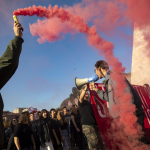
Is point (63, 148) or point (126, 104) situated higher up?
point (126, 104)

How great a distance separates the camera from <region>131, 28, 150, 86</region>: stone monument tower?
30.2 feet

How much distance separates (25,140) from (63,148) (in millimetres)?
2450

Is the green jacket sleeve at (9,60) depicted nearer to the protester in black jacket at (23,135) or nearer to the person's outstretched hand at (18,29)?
the person's outstretched hand at (18,29)

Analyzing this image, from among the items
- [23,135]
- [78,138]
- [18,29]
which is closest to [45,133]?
[23,135]

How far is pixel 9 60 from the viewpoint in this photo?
1146mm

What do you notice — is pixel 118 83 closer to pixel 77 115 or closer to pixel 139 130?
pixel 139 130

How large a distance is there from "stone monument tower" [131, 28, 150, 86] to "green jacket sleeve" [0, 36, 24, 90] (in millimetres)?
9389

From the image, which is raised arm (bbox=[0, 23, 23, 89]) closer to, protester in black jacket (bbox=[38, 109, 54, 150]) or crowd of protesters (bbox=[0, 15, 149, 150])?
crowd of protesters (bbox=[0, 15, 149, 150])

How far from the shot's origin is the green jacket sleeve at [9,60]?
1.10 meters

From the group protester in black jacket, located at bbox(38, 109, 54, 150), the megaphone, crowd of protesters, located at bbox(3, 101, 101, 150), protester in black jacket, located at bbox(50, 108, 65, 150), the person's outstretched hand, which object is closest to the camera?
the person's outstretched hand

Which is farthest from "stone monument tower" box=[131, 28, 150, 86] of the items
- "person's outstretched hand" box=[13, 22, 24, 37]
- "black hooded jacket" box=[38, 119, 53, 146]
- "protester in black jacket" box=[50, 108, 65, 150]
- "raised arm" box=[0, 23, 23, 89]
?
"raised arm" box=[0, 23, 23, 89]

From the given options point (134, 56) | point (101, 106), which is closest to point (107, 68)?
point (101, 106)

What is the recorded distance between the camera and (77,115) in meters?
5.79

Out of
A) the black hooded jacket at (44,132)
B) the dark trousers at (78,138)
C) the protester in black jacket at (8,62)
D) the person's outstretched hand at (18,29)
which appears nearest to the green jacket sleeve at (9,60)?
the protester in black jacket at (8,62)
